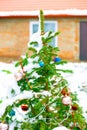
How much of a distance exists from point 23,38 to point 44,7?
5.97 ft

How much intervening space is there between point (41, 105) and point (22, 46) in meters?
14.8

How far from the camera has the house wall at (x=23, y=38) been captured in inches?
735

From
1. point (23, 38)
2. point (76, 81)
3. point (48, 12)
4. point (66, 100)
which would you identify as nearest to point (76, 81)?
point (76, 81)

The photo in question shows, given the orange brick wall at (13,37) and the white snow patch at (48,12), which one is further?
the orange brick wall at (13,37)

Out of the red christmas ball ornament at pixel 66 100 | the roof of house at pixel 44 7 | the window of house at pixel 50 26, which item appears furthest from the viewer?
the window of house at pixel 50 26

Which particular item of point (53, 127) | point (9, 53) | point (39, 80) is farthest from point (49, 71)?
point (9, 53)

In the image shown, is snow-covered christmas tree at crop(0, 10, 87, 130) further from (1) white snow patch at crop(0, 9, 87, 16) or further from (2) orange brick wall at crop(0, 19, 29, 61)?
(2) orange brick wall at crop(0, 19, 29, 61)

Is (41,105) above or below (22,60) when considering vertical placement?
below

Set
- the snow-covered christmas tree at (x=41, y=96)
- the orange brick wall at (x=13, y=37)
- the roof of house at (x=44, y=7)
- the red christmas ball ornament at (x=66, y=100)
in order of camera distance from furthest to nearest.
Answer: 1. the orange brick wall at (x=13, y=37)
2. the roof of house at (x=44, y=7)
3. the snow-covered christmas tree at (x=41, y=96)
4. the red christmas ball ornament at (x=66, y=100)

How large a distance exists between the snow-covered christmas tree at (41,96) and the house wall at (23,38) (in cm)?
1350

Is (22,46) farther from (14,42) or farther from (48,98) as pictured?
(48,98)

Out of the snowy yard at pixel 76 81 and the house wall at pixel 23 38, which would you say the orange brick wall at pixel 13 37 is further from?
the snowy yard at pixel 76 81

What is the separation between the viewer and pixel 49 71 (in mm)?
5137

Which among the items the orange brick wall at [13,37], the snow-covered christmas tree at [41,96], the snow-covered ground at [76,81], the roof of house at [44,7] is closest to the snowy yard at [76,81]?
the snow-covered ground at [76,81]
